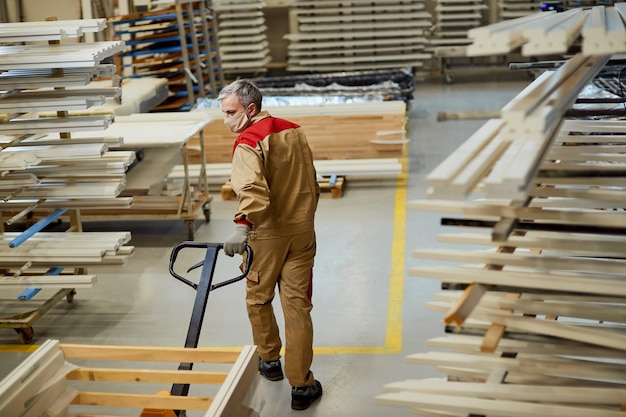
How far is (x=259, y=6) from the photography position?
17984mm

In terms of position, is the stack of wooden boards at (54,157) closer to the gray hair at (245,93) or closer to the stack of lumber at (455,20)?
the gray hair at (245,93)

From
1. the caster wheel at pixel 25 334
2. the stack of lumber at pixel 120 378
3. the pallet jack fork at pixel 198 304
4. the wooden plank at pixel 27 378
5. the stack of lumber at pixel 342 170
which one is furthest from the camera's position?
the stack of lumber at pixel 342 170

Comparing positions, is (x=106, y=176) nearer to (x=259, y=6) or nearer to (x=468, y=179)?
(x=468, y=179)

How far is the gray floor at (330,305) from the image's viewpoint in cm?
673

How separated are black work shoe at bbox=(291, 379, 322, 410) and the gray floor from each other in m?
0.06

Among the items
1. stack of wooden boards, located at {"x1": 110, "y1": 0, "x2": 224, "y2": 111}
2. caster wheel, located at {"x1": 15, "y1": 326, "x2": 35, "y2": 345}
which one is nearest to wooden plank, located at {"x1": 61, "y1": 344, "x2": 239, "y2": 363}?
caster wheel, located at {"x1": 15, "y1": 326, "x2": 35, "y2": 345}

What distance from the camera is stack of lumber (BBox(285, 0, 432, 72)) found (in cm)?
1795

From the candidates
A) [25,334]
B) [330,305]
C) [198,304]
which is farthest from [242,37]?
[198,304]

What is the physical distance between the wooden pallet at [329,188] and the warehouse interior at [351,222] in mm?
46

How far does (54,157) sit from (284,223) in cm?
265

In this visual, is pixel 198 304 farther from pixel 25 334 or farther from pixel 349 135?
pixel 349 135

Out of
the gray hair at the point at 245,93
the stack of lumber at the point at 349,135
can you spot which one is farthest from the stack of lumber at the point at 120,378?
the stack of lumber at the point at 349,135

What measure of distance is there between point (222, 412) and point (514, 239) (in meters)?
1.67

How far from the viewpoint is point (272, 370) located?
→ 6684mm
